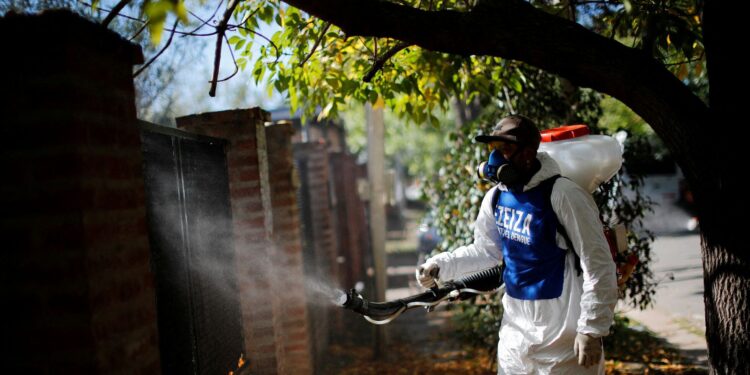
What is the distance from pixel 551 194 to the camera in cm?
313

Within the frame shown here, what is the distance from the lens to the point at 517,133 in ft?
10.6

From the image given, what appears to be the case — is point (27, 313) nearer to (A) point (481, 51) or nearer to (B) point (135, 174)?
(B) point (135, 174)

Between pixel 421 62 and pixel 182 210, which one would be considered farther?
pixel 421 62

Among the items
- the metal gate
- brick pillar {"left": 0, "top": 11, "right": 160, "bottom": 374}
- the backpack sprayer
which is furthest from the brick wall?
brick pillar {"left": 0, "top": 11, "right": 160, "bottom": 374}

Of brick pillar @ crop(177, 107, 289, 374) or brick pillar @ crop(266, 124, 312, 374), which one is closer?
brick pillar @ crop(177, 107, 289, 374)

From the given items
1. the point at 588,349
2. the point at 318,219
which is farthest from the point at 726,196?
the point at 318,219

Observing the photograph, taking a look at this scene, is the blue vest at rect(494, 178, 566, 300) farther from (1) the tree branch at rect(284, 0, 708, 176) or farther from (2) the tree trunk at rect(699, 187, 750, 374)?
(2) the tree trunk at rect(699, 187, 750, 374)

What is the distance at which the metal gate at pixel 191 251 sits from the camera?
A: 3.12 meters

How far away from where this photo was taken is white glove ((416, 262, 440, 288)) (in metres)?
3.71

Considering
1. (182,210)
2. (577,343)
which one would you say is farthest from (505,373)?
(182,210)

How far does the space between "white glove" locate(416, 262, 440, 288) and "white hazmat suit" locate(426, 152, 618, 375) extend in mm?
500

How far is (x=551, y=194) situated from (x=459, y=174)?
3.40m

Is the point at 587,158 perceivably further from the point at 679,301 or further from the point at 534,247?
the point at 679,301

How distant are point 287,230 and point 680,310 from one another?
20.3 feet
